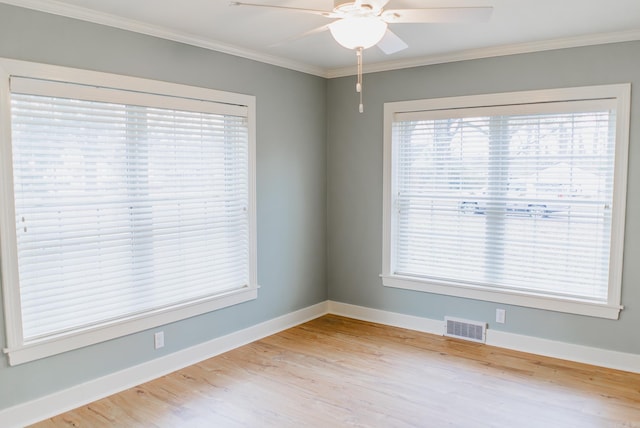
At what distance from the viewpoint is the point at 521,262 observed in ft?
12.8

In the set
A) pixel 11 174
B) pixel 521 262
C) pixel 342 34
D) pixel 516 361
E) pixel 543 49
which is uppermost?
pixel 543 49

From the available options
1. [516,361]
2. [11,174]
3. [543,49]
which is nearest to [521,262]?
[516,361]

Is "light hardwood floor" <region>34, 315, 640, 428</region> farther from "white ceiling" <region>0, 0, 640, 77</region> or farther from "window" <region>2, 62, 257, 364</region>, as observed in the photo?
"white ceiling" <region>0, 0, 640, 77</region>

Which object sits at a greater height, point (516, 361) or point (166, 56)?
point (166, 56)

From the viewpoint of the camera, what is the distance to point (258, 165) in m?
4.12

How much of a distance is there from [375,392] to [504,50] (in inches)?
112

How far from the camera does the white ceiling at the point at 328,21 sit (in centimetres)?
279

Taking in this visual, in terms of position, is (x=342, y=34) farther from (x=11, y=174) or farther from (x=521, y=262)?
(x=521, y=262)

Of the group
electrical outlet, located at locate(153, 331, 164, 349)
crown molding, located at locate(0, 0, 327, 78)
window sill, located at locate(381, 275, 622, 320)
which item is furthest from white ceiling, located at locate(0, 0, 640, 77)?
electrical outlet, located at locate(153, 331, 164, 349)

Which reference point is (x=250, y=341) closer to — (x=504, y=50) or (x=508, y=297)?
(x=508, y=297)

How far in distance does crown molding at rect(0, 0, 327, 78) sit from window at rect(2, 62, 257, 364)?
13.5 inches

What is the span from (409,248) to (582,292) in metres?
1.49

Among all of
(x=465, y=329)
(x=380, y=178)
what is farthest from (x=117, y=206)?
(x=465, y=329)

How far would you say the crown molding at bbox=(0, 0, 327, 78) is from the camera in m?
2.72
